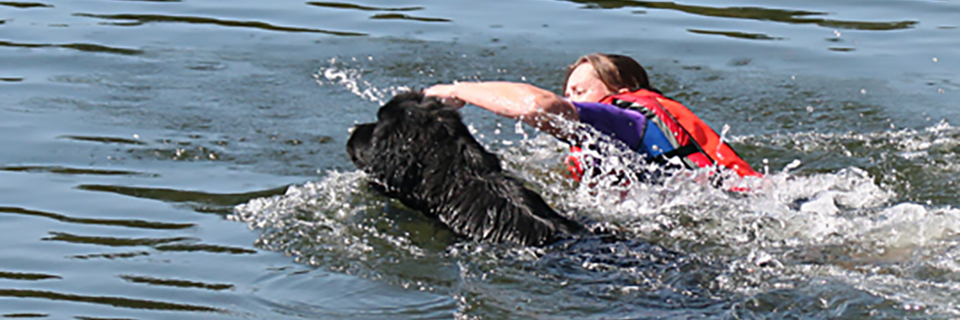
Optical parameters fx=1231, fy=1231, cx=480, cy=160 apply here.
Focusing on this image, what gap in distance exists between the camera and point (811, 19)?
10.5 meters

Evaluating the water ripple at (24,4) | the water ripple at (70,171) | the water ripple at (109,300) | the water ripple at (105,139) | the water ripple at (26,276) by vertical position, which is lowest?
the water ripple at (109,300)

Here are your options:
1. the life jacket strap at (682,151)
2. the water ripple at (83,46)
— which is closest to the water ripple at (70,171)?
the life jacket strap at (682,151)

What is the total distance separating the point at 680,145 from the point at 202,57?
4.60 meters

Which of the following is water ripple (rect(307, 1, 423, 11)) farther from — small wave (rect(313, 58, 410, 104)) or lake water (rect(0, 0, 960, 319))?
small wave (rect(313, 58, 410, 104))

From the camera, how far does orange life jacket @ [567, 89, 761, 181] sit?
5.59 m

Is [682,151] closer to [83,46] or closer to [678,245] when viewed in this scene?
[678,245]

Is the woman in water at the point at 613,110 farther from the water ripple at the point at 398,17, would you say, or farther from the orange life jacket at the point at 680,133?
the water ripple at the point at 398,17

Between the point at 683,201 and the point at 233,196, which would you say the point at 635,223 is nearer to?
the point at 683,201

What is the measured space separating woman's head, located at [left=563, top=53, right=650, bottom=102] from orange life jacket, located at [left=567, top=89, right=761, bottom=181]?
126 mm

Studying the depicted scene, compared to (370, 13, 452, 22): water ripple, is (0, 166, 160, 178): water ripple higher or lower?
lower

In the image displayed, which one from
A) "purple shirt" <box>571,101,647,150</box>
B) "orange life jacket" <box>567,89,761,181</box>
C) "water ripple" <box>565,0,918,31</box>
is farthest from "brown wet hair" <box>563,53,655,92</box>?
"water ripple" <box>565,0,918,31</box>

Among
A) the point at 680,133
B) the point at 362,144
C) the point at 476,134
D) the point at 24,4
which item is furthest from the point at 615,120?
the point at 24,4

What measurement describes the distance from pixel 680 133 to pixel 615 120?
0.40 m

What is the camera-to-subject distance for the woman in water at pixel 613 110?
16.0 feet
